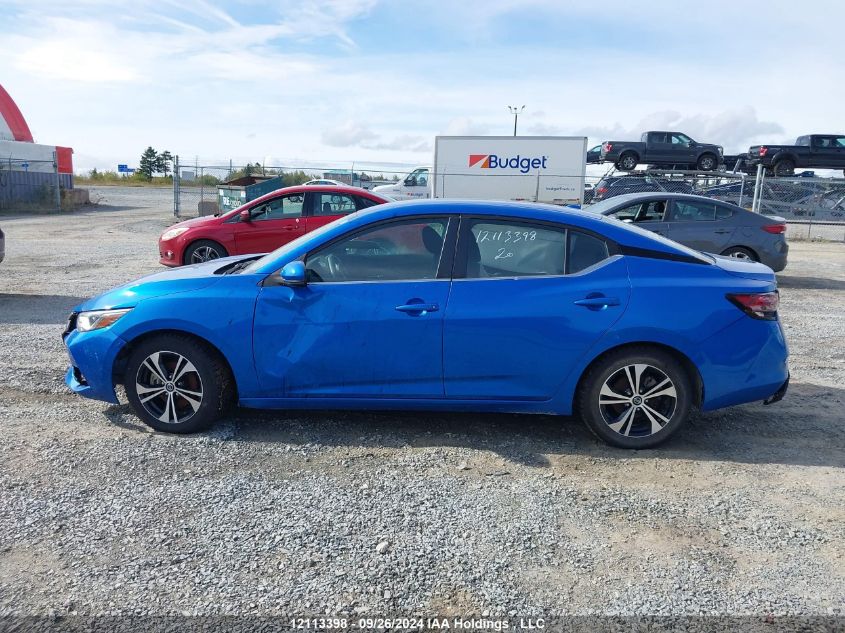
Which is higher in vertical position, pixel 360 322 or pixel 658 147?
pixel 658 147

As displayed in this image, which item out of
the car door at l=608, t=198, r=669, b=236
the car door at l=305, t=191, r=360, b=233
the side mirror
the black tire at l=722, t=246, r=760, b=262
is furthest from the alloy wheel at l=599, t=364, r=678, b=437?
the car door at l=305, t=191, r=360, b=233

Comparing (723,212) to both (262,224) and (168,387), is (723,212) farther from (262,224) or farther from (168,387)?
(168,387)

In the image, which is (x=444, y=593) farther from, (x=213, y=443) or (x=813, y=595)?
(x=213, y=443)

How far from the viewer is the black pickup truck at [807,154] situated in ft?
92.4

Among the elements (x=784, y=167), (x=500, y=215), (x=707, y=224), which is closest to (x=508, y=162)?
(x=784, y=167)

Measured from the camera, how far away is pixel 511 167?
24.2 meters

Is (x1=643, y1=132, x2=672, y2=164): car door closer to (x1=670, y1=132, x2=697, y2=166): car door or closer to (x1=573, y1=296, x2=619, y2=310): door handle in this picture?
(x1=670, y1=132, x2=697, y2=166): car door

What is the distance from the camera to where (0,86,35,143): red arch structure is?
44.3 meters

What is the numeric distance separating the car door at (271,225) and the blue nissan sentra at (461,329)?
675cm

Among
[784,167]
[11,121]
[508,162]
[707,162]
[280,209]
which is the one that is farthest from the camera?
[11,121]

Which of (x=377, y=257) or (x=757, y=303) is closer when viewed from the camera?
Answer: (x=757, y=303)

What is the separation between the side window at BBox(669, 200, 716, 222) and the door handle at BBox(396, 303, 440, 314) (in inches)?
315

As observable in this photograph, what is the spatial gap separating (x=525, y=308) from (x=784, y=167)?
28.7 metres

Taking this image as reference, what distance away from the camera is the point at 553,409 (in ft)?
14.7
